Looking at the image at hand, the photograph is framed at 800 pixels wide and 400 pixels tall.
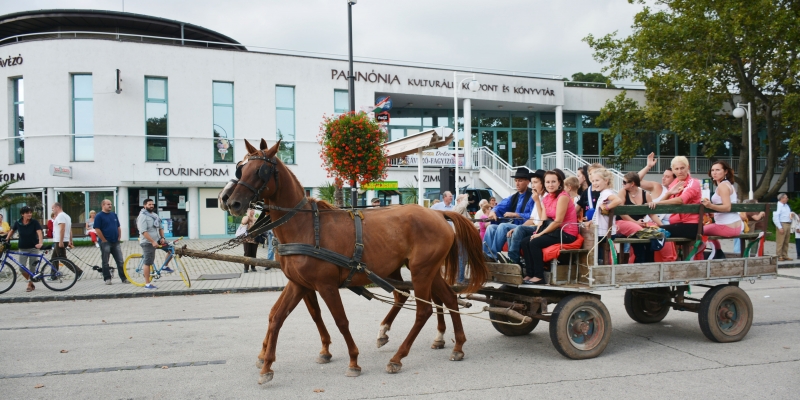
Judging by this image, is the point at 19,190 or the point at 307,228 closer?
the point at 307,228

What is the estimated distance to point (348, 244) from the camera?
5281mm

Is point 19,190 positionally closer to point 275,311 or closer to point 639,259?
point 275,311

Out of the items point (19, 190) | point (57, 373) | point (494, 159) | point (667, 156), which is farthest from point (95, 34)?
point (667, 156)

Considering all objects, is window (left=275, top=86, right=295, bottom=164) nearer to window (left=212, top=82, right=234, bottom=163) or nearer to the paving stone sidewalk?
window (left=212, top=82, right=234, bottom=163)

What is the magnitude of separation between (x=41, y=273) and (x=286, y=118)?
1439cm

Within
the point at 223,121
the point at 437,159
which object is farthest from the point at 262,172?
the point at 437,159

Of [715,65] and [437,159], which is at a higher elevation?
[715,65]

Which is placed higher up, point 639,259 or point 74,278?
point 639,259

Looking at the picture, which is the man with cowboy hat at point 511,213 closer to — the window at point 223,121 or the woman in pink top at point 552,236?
the woman in pink top at point 552,236

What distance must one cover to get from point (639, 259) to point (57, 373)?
6.34m

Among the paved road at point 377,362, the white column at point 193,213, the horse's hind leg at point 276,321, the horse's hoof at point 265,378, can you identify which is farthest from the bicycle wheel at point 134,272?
the white column at point 193,213

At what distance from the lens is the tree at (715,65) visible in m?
22.4

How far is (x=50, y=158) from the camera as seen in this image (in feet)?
72.2

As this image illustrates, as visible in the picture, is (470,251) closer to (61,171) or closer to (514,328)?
(514,328)
